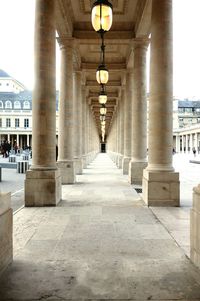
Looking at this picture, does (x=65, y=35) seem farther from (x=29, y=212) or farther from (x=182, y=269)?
(x=182, y=269)

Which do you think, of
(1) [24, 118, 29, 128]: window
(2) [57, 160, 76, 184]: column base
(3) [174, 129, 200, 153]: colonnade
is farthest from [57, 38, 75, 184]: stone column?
(1) [24, 118, 29, 128]: window

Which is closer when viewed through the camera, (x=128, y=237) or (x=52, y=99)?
(x=128, y=237)

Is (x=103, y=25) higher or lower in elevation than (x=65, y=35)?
lower

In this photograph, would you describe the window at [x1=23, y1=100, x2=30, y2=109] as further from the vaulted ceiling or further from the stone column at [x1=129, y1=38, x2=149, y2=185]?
the stone column at [x1=129, y1=38, x2=149, y2=185]

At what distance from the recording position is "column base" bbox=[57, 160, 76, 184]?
1441 centimetres

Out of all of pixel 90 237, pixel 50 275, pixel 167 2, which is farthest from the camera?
pixel 167 2

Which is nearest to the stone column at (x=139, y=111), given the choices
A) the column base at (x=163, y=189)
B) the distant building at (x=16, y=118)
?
the column base at (x=163, y=189)

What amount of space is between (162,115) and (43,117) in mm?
3487

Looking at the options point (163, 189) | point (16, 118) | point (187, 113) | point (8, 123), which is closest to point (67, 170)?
point (163, 189)

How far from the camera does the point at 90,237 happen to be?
19.5 feet

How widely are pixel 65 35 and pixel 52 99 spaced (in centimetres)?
620

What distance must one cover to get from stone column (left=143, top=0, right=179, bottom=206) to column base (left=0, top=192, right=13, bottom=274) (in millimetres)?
5338

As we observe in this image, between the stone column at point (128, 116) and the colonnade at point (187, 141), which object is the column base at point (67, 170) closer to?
the stone column at point (128, 116)

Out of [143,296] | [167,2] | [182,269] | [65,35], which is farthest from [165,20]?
[143,296]
